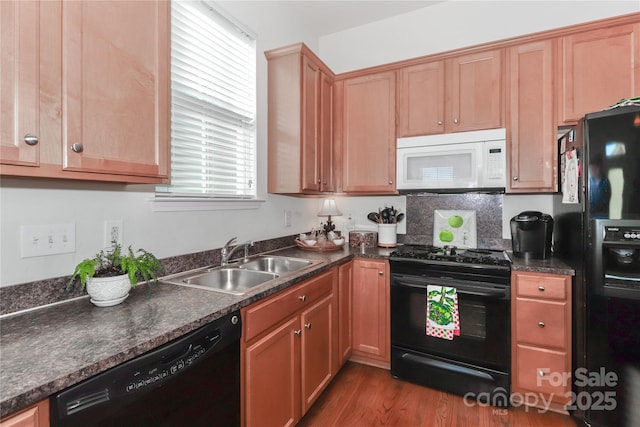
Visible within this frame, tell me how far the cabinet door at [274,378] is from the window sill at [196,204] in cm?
85

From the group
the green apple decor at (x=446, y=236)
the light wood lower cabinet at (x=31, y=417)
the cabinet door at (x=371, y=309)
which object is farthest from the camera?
the green apple decor at (x=446, y=236)

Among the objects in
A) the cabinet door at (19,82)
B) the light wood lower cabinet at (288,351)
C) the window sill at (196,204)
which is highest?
the cabinet door at (19,82)

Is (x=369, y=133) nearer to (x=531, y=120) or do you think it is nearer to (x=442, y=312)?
(x=531, y=120)

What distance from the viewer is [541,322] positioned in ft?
6.15

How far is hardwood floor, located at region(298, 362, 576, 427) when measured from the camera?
182cm

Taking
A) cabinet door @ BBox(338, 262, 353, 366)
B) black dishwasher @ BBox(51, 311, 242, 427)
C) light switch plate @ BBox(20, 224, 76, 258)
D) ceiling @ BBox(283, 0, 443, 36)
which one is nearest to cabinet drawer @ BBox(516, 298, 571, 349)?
cabinet door @ BBox(338, 262, 353, 366)

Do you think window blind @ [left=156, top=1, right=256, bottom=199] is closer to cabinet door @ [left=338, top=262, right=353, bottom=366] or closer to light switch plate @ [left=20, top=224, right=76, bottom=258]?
light switch plate @ [left=20, top=224, right=76, bottom=258]

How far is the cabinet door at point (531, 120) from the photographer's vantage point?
2.10 m

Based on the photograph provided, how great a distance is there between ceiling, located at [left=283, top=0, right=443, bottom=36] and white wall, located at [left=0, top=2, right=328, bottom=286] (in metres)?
0.24

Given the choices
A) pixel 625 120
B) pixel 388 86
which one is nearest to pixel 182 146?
pixel 388 86

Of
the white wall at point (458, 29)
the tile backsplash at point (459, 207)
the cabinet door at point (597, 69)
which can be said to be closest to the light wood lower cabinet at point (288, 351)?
the tile backsplash at point (459, 207)

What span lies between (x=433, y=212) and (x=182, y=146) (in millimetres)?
2107

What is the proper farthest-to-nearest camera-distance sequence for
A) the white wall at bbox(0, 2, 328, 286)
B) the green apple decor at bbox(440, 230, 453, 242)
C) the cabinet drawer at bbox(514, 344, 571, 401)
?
the green apple decor at bbox(440, 230, 453, 242) < the cabinet drawer at bbox(514, 344, 571, 401) < the white wall at bbox(0, 2, 328, 286)

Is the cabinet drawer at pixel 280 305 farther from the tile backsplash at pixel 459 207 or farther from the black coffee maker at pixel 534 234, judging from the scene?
the black coffee maker at pixel 534 234
